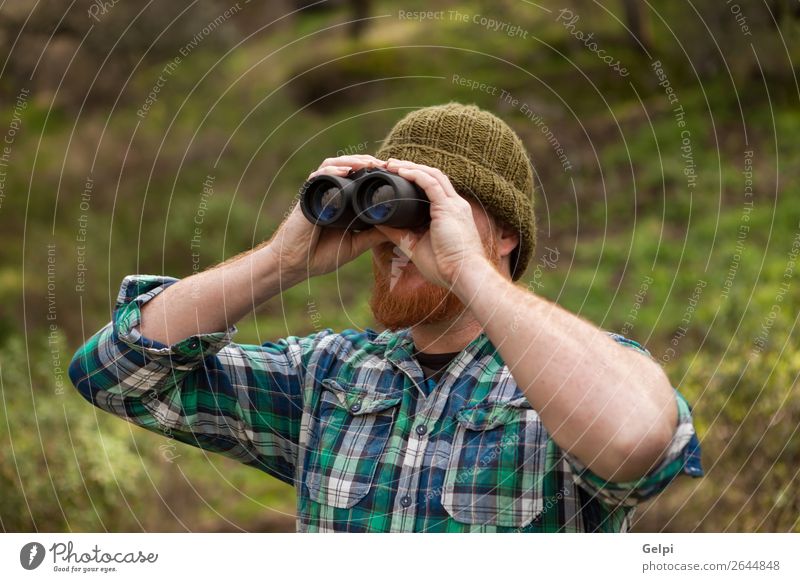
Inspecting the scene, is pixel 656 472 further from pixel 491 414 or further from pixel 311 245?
pixel 311 245

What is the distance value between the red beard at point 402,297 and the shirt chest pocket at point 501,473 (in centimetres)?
40

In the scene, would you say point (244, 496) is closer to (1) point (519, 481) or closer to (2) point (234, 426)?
(2) point (234, 426)

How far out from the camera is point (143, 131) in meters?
11.2

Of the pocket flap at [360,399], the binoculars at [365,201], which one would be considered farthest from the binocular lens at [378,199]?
the pocket flap at [360,399]

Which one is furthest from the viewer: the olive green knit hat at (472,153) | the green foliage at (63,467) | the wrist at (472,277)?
the green foliage at (63,467)

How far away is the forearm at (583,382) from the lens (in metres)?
2.20

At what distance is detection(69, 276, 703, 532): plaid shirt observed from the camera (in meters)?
2.54

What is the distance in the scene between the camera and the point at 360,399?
9.36 feet

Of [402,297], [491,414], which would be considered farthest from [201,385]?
[491,414]

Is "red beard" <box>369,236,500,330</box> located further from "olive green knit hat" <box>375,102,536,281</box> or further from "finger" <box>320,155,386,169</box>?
"finger" <box>320,155,386,169</box>

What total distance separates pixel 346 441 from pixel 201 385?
0.52 m

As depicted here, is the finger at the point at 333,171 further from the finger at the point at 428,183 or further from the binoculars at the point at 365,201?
the finger at the point at 428,183

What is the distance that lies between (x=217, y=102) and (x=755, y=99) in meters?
6.19
